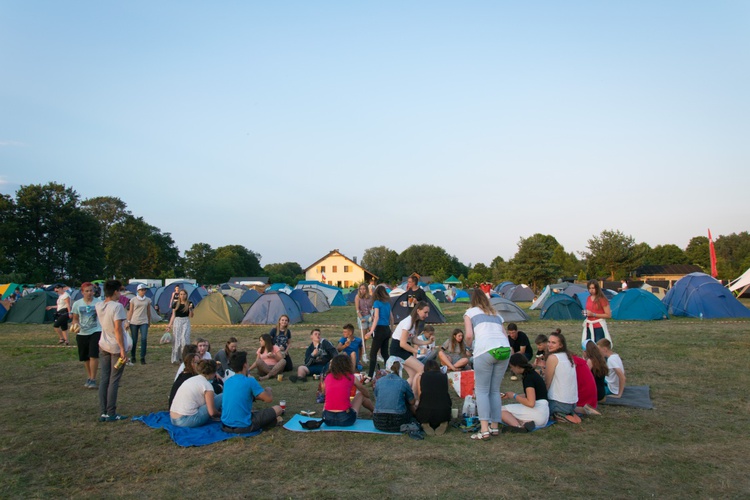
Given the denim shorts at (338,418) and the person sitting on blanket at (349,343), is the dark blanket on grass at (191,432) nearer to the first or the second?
the denim shorts at (338,418)

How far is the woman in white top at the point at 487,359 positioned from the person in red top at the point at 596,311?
3.54m

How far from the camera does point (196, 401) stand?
6.36 m

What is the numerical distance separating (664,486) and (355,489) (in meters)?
2.73

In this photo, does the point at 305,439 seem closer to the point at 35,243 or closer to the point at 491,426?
the point at 491,426

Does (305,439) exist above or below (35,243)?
below

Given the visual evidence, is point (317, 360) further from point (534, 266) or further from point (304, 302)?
point (534, 266)

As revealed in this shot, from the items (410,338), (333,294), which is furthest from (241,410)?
(333,294)

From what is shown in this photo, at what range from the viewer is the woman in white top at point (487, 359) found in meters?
5.71

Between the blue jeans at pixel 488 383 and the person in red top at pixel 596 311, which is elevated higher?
the person in red top at pixel 596 311

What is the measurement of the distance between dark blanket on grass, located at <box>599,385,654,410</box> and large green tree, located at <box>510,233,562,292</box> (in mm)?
42359

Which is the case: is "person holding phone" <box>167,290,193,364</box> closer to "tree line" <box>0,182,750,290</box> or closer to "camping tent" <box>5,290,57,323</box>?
"camping tent" <box>5,290,57,323</box>

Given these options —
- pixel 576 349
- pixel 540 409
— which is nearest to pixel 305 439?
pixel 540 409

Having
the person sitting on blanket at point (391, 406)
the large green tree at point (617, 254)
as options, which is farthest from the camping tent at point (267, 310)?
the large green tree at point (617, 254)

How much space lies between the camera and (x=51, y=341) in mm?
15234
